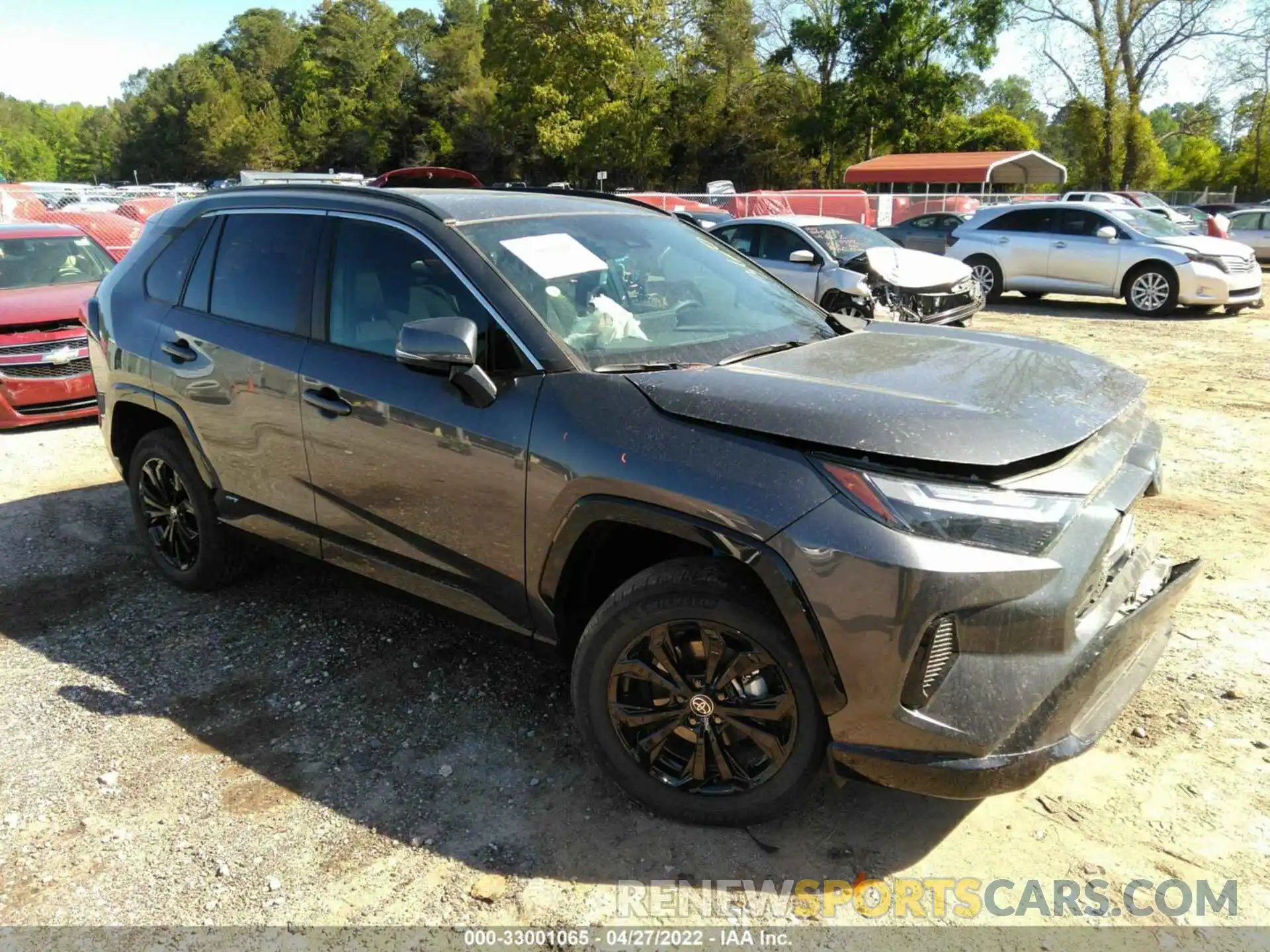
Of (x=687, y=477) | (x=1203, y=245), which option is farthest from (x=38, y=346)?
(x=1203, y=245)

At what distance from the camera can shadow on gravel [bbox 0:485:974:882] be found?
2.67 metres

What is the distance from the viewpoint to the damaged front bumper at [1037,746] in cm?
224

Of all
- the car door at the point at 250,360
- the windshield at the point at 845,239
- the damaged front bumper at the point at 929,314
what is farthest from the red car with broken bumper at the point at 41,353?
the windshield at the point at 845,239

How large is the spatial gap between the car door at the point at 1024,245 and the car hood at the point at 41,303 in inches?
505

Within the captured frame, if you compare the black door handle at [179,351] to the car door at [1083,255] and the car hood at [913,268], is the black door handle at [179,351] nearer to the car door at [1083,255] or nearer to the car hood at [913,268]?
the car hood at [913,268]

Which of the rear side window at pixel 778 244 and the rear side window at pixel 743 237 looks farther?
the rear side window at pixel 743 237

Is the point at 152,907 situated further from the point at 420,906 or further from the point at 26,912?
the point at 420,906

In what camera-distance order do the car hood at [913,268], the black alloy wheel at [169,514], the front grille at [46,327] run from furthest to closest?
the car hood at [913,268] → the front grille at [46,327] → the black alloy wheel at [169,514]

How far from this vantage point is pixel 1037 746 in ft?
7.41

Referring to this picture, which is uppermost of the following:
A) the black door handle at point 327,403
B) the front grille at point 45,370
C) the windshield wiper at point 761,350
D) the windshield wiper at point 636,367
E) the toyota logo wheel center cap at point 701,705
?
the windshield wiper at point 761,350

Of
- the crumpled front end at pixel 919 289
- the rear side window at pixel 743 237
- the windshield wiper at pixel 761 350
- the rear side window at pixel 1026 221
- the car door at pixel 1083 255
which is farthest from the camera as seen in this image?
the rear side window at pixel 1026 221

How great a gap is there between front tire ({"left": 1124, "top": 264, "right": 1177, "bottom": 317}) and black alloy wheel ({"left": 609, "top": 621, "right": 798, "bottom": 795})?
1325 cm

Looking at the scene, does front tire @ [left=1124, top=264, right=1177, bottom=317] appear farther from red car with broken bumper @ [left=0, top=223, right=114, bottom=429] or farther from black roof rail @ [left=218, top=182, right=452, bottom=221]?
red car with broken bumper @ [left=0, top=223, right=114, bottom=429]

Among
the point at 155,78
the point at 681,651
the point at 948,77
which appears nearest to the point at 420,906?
the point at 681,651
